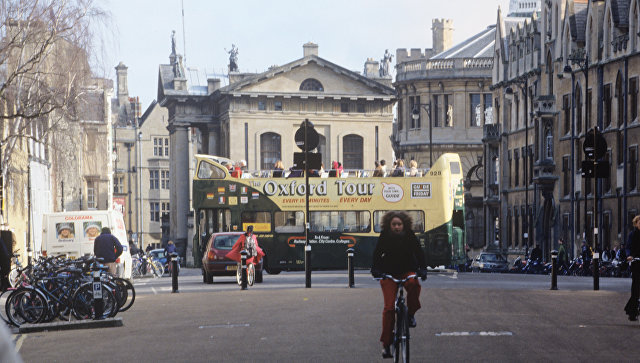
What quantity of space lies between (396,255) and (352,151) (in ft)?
261

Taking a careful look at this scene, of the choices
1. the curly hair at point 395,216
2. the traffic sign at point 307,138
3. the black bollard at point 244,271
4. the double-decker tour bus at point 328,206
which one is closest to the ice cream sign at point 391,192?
the double-decker tour bus at point 328,206

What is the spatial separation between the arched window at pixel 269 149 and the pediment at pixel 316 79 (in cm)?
333

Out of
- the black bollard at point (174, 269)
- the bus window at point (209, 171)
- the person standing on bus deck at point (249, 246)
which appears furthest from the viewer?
the bus window at point (209, 171)

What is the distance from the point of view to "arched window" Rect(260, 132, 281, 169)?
90000mm

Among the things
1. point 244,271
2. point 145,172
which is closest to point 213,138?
point 145,172

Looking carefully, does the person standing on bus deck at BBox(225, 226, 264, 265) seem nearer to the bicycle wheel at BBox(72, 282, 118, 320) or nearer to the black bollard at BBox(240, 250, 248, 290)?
the black bollard at BBox(240, 250, 248, 290)

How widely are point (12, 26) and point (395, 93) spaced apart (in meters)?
54.8

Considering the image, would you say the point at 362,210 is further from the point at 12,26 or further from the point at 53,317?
the point at 53,317

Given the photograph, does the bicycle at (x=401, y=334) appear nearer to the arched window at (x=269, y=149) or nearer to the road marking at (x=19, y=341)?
the road marking at (x=19, y=341)

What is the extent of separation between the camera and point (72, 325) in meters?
19.2

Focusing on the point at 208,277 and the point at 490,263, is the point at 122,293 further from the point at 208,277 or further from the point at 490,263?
the point at 490,263

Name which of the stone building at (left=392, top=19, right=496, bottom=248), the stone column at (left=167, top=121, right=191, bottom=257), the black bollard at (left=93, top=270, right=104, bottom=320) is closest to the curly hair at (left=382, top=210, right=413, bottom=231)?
the black bollard at (left=93, top=270, right=104, bottom=320)

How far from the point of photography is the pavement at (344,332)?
44.3ft

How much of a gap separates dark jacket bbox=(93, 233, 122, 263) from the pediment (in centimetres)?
6206
